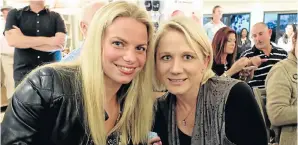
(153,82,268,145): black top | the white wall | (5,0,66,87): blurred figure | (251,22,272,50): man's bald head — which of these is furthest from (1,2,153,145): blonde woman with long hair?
the white wall

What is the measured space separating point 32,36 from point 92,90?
1507 millimetres

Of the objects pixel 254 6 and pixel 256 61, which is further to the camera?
pixel 254 6

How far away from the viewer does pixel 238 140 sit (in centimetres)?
126

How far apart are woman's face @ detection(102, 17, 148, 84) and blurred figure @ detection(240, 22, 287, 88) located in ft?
5.94

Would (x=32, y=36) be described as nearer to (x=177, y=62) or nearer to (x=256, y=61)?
(x=177, y=62)

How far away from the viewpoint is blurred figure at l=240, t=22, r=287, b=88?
2.74 metres

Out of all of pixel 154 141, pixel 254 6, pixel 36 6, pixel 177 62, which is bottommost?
pixel 154 141

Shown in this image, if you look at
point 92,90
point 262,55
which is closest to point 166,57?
point 92,90

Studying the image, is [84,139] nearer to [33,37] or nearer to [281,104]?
[281,104]

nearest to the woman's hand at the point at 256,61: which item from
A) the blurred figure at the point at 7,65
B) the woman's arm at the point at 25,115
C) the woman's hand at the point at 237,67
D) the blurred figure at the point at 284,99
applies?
the woman's hand at the point at 237,67

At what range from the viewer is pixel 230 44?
2795 mm

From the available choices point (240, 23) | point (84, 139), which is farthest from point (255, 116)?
point (240, 23)

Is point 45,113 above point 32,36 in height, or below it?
below

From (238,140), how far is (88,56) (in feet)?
2.21
